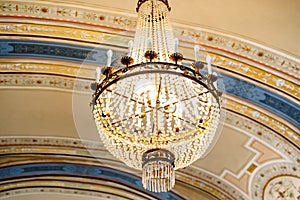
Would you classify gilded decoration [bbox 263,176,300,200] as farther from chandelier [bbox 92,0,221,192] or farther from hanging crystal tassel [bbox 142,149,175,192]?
hanging crystal tassel [bbox 142,149,175,192]

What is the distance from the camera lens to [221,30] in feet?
19.8

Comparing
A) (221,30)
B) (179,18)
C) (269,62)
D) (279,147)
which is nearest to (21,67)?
(179,18)

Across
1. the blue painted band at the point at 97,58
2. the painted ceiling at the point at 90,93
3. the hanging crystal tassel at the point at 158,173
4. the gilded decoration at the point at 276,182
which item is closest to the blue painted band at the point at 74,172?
the painted ceiling at the point at 90,93

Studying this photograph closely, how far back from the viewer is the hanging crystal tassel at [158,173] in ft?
13.0

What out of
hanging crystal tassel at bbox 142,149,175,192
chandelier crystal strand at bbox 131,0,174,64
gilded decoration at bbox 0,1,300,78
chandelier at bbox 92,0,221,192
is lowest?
hanging crystal tassel at bbox 142,149,175,192

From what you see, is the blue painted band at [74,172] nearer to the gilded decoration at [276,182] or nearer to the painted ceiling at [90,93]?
the painted ceiling at [90,93]

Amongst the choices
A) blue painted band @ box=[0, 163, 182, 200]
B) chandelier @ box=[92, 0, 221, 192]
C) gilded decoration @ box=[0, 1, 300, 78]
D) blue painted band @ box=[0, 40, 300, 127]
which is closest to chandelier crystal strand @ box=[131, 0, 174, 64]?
chandelier @ box=[92, 0, 221, 192]

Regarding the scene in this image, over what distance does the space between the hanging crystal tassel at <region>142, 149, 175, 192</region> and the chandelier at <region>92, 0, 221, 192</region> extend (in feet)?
0.04

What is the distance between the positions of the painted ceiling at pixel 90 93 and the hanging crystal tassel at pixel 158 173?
96 cm

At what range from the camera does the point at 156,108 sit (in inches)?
165

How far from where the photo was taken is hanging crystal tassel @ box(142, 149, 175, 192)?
3.95m

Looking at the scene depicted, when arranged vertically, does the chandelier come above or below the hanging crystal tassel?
above

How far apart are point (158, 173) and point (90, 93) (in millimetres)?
2910

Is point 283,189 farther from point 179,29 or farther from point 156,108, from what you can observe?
point 156,108
